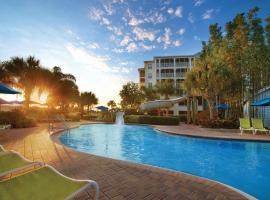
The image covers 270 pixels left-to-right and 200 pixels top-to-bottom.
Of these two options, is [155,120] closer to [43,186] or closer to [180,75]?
[43,186]

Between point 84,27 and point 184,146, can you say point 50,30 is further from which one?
point 184,146

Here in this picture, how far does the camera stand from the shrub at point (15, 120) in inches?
556

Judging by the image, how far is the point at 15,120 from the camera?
47.6 ft

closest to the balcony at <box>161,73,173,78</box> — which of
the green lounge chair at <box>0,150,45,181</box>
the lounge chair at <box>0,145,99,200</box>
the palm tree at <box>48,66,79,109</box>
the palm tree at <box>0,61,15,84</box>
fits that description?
the palm tree at <box>48,66,79,109</box>

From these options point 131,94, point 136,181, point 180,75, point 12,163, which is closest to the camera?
point 12,163

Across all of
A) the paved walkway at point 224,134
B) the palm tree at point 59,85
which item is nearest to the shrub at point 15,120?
the palm tree at point 59,85

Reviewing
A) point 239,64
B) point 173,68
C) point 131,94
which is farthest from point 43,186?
point 173,68

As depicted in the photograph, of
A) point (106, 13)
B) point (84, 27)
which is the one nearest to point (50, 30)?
point (84, 27)

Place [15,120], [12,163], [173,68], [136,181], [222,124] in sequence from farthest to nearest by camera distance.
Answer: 1. [173,68]
2. [222,124]
3. [15,120]
4. [136,181]
5. [12,163]

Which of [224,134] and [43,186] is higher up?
[43,186]

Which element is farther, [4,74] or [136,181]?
[4,74]

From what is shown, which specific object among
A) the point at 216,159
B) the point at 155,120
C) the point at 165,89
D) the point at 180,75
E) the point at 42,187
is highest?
the point at 180,75

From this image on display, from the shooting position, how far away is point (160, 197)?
3.04 metres

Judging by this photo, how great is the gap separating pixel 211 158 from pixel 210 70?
1060cm
